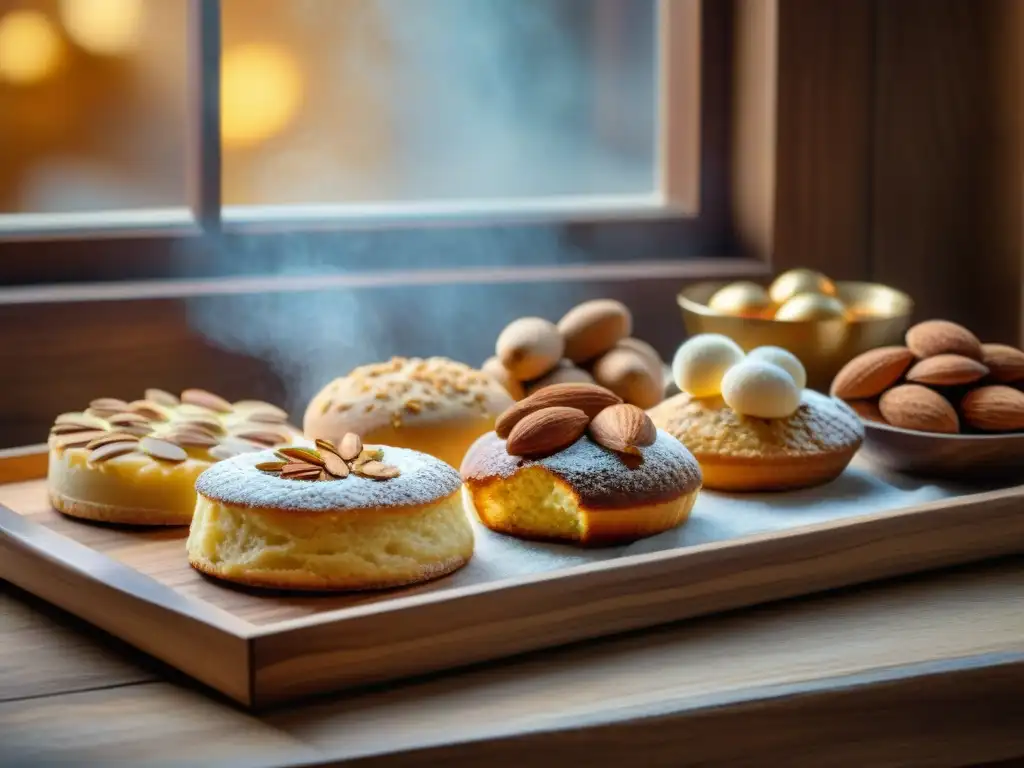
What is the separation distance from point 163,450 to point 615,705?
448mm

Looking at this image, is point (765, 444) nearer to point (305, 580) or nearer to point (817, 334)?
point (817, 334)

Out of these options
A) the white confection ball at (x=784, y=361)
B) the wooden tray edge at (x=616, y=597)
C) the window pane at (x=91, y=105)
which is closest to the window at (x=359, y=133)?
the window pane at (x=91, y=105)

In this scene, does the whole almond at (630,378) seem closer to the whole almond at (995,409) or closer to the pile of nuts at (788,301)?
the pile of nuts at (788,301)

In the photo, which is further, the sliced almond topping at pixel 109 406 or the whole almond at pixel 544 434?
the sliced almond topping at pixel 109 406

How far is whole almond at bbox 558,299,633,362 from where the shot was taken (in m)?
1.36

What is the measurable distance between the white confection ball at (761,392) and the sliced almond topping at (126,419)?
50 cm

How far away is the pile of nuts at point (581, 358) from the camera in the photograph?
132cm

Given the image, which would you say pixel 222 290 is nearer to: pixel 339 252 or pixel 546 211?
pixel 339 252

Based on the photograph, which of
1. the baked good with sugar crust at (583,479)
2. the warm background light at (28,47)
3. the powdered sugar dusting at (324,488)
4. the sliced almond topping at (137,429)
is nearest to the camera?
the powdered sugar dusting at (324,488)

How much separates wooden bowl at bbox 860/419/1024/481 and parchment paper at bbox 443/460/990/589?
0.6 inches

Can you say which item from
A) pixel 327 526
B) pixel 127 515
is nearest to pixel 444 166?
pixel 127 515

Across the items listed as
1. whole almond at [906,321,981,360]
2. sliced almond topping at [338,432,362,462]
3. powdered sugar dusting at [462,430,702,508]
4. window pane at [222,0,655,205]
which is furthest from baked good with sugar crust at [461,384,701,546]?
window pane at [222,0,655,205]

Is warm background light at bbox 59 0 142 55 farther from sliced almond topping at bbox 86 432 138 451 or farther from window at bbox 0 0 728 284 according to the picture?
sliced almond topping at bbox 86 432 138 451

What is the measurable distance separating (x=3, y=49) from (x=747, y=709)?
1082mm
